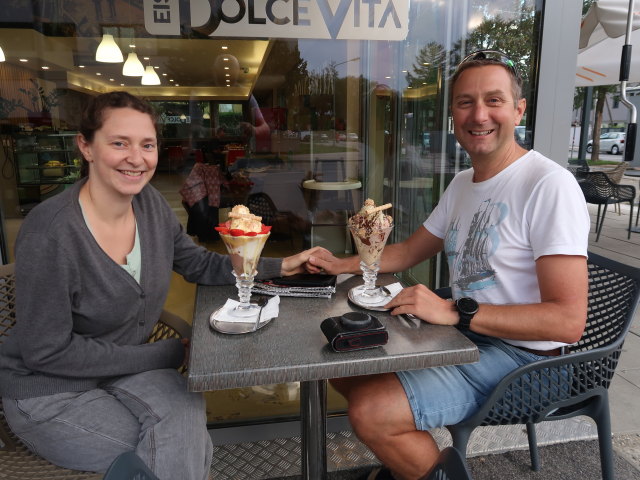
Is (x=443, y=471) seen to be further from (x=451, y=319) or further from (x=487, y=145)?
(x=487, y=145)

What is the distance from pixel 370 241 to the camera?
61.4 inches

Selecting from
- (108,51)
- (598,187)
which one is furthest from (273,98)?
(598,187)

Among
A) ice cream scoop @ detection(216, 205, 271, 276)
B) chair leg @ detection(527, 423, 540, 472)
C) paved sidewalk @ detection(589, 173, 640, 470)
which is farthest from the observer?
paved sidewalk @ detection(589, 173, 640, 470)

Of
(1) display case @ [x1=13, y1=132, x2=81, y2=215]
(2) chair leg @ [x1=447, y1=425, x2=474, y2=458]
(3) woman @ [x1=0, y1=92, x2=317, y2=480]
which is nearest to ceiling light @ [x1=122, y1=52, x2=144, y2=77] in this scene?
(1) display case @ [x1=13, y1=132, x2=81, y2=215]

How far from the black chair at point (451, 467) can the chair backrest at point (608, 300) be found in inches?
42.0

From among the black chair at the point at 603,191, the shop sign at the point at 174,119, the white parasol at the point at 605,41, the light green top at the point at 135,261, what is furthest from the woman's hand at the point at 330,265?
the black chair at the point at 603,191

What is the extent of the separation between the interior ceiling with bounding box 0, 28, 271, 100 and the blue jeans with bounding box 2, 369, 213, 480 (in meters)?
1.83

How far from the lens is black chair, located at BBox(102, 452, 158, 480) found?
25.8 inches

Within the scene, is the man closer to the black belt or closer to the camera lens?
the black belt

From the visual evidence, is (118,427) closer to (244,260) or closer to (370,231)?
(244,260)

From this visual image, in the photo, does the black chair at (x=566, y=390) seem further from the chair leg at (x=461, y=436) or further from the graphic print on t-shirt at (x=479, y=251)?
the graphic print on t-shirt at (x=479, y=251)

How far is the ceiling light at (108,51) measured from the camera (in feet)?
9.27

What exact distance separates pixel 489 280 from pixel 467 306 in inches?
8.8

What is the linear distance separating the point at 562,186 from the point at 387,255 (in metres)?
0.74
